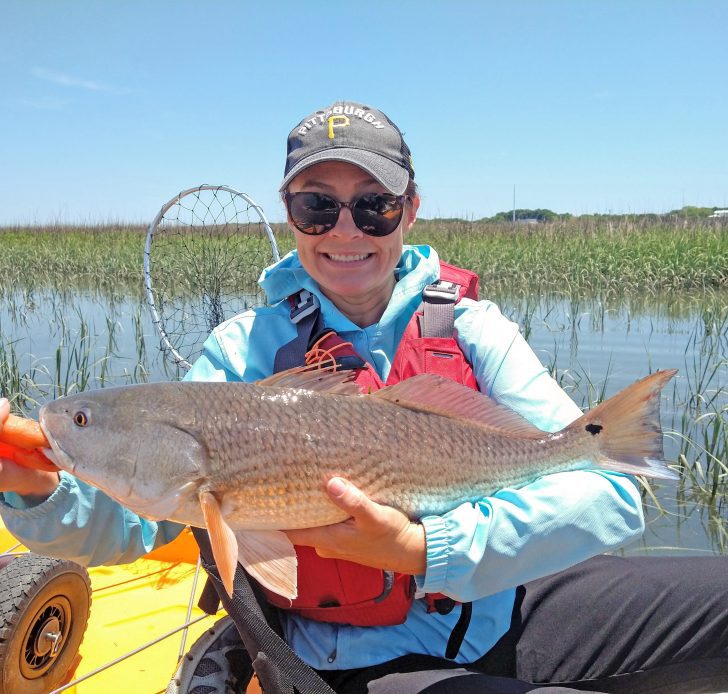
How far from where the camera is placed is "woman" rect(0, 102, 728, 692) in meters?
2.04

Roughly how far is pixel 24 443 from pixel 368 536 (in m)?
1.02

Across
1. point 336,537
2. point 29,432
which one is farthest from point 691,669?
point 29,432

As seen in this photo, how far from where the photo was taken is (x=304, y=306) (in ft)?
8.66

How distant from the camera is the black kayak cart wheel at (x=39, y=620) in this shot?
2660 millimetres

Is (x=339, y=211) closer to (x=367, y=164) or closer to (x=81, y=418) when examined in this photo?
(x=367, y=164)

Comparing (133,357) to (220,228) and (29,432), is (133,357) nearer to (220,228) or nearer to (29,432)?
(220,228)

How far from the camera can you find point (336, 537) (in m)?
2.01

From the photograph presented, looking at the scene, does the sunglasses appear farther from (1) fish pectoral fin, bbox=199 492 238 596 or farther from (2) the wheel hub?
(2) the wheel hub

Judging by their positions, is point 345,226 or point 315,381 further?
point 345,226

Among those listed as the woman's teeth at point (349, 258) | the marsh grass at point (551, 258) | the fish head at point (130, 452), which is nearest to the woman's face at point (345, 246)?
the woman's teeth at point (349, 258)

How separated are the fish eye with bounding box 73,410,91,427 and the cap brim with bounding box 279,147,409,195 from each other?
3.72 feet

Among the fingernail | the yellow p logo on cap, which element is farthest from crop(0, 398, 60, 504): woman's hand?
the yellow p logo on cap

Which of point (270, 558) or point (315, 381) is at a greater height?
point (315, 381)

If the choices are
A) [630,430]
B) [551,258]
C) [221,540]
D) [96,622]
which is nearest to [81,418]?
[221,540]
